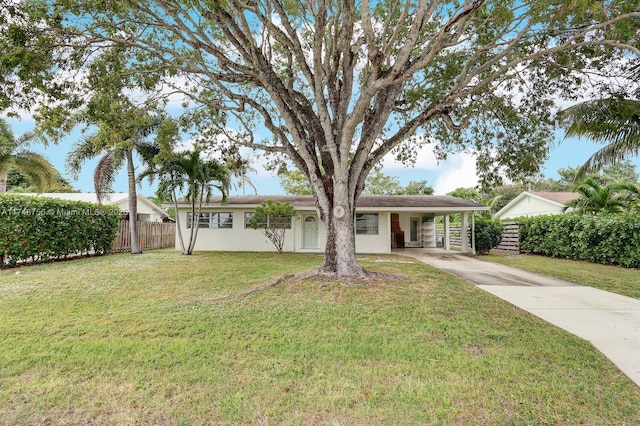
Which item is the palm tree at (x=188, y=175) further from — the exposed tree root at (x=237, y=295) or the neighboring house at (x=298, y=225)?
the exposed tree root at (x=237, y=295)

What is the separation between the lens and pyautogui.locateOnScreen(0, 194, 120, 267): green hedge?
10.2 metres

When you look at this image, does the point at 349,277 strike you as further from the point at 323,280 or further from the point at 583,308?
the point at 583,308

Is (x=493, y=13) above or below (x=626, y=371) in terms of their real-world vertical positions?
above

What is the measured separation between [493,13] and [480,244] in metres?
12.1

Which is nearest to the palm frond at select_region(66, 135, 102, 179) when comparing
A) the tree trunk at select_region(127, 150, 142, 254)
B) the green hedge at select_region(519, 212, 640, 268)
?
the tree trunk at select_region(127, 150, 142, 254)

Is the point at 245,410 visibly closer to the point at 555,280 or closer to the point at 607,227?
the point at 555,280

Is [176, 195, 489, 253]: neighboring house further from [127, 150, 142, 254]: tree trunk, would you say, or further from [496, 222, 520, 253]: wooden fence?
[496, 222, 520, 253]: wooden fence

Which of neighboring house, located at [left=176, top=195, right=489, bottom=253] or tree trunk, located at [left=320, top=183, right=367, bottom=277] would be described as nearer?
tree trunk, located at [left=320, top=183, right=367, bottom=277]

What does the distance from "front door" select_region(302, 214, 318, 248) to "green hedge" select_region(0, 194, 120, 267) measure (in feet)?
30.2

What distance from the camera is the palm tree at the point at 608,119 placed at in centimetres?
808

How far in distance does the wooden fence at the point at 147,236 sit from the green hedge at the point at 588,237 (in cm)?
2031

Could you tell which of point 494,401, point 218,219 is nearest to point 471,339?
point 494,401

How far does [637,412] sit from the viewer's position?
Result: 299 centimetres

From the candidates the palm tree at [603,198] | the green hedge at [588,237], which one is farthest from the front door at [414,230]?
the palm tree at [603,198]
